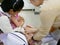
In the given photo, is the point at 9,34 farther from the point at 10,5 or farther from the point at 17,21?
the point at 10,5

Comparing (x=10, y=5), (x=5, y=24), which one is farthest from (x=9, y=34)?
(x=10, y=5)

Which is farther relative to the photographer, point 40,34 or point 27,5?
point 27,5

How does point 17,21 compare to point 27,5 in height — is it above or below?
below

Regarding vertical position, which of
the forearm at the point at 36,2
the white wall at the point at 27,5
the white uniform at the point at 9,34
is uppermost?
the forearm at the point at 36,2

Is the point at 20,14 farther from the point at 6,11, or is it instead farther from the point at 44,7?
the point at 44,7

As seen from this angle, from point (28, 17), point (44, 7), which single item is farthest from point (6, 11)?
point (44, 7)

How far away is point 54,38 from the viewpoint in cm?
139

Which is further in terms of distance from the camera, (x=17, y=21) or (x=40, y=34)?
(x=17, y=21)

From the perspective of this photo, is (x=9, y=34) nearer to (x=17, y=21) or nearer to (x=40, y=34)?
(x=17, y=21)

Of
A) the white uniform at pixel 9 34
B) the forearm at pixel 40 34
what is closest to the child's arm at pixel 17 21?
the white uniform at pixel 9 34

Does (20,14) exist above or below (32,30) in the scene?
above

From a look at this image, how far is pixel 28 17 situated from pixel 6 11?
212 millimetres

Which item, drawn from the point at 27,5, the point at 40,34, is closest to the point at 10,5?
the point at 27,5

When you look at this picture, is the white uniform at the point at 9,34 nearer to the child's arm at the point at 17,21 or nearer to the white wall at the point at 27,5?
the child's arm at the point at 17,21
